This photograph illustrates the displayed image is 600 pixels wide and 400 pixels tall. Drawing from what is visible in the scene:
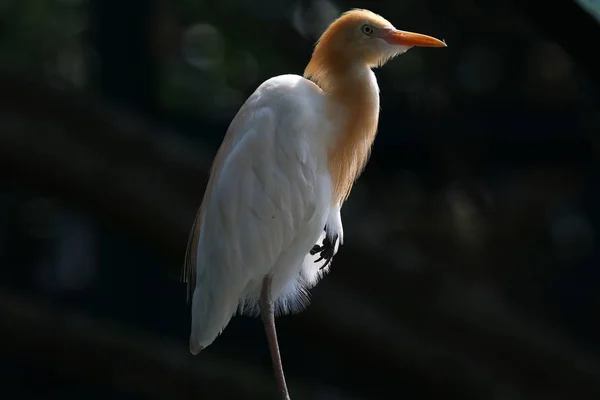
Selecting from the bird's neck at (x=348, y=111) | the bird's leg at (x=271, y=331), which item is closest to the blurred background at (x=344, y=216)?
the bird's neck at (x=348, y=111)

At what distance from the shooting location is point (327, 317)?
258 cm

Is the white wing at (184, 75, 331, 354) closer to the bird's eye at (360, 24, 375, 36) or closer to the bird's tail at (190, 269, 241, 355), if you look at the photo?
the bird's tail at (190, 269, 241, 355)

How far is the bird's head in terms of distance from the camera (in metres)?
1.44

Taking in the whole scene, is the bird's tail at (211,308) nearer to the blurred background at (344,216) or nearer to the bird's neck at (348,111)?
the bird's neck at (348,111)

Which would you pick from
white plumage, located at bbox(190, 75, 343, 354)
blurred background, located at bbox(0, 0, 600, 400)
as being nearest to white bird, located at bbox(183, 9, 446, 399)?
white plumage, located at bbox(190, 75, 343, 354)

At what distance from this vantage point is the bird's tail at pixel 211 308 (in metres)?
1.44

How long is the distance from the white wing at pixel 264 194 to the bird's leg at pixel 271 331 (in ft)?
0.08

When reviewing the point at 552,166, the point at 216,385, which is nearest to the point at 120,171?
the point at 216,385

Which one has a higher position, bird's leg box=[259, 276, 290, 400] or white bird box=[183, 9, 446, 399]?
white bird box=[183, 9, 446, 399]

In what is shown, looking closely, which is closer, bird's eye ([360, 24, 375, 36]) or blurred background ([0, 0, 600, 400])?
bird's eye ([360, 24, 375, 36])

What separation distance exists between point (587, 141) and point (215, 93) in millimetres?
1167

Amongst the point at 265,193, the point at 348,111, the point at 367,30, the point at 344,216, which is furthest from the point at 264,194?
the point at 344,216

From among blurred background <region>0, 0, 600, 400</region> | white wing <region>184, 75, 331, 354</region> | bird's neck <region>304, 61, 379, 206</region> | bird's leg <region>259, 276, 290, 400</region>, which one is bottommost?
blurred background <region>0, 0, 600, 400</region>

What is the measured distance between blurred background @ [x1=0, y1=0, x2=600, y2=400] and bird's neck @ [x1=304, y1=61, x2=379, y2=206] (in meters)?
0.83
